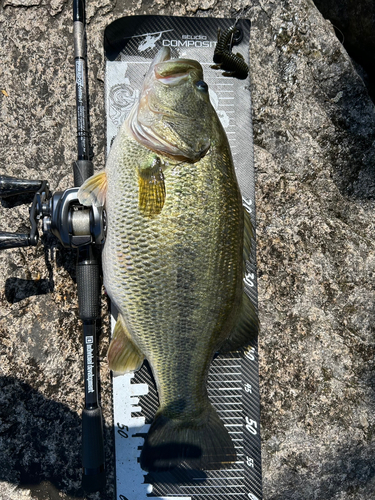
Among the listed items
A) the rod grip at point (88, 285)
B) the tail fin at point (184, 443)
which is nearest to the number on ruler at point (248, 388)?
the tail fin at point (184, 443)

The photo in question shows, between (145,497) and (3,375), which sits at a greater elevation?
(3,375)

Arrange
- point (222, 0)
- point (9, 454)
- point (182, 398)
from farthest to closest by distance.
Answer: point (222, 0)
point (9, 454)
point (182, 398)

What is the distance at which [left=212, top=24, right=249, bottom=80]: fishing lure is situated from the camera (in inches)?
92.4

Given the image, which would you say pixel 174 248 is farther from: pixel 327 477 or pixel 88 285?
pixel 327 477

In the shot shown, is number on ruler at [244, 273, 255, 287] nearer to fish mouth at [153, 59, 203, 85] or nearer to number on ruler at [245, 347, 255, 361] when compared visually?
number on ruler at [245, 347, 255, 361]

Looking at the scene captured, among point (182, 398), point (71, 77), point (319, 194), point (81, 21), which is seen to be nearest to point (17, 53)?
point (71, 77)

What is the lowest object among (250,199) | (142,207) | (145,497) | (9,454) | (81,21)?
(145,497)

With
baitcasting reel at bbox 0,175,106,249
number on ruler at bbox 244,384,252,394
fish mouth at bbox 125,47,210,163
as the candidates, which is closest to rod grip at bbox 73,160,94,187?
baitcasting reel at bbox 0,175,106,249

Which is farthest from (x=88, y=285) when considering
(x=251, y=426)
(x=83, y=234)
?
(x=251, y=426)

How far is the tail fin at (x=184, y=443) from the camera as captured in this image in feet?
6.50

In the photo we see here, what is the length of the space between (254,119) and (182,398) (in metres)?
1.84

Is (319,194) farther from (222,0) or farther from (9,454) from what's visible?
(9,454)

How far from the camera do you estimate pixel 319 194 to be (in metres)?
2.45

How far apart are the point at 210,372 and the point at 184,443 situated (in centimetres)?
45
